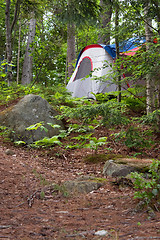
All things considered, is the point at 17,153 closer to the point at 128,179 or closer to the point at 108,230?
the point at 128,179

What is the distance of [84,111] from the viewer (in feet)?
15.8

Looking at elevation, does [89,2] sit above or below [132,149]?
above

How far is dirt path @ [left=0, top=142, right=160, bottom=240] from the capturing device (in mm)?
1840

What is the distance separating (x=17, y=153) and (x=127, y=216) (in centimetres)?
381

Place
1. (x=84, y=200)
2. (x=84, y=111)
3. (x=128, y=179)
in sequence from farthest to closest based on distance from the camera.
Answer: (x=84, y=111), (x=128, y=179), (x=84, y=200)

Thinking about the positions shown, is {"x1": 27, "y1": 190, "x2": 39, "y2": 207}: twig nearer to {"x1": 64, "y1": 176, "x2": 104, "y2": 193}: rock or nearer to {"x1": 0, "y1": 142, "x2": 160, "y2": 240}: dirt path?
{"x1": 0, "y1": 142, "x2": 160, "y2": 240}: dirt path

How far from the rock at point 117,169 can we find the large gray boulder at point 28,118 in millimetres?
2877

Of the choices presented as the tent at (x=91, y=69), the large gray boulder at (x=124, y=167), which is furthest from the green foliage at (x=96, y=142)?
the tent at (x=91, y=69)

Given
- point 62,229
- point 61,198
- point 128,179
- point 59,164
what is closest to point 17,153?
point 59,164

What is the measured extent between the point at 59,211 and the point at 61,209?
9cm

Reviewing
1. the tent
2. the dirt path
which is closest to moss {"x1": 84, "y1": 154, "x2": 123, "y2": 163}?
the dirt path

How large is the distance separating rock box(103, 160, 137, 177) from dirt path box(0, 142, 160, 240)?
1.17 ft

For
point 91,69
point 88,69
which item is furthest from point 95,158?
point 88,69

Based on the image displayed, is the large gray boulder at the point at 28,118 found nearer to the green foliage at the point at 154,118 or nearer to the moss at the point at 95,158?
the moss at the point at 95,158
